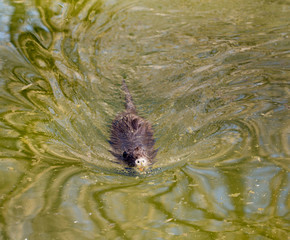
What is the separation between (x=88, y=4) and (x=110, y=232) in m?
6.91

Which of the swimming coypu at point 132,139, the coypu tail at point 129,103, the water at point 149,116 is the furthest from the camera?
the coypu tail at point 129,103

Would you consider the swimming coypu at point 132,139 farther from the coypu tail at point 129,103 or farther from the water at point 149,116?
the water at point 149,116

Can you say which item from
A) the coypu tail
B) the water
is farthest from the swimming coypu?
the water

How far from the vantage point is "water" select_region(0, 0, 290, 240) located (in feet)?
8.99

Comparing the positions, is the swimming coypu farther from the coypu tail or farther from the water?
the water

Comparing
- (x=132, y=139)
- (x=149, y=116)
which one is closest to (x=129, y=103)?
(x=149, y=116)

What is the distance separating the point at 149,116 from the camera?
5219 millimetres

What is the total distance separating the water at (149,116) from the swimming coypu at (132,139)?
5.8 inches

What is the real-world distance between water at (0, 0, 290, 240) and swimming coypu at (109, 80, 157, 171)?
0.48ft

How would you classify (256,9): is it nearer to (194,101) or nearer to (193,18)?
(193,18)

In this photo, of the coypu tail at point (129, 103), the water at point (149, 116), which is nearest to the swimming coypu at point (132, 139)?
the coypu tail at point (129, 103)

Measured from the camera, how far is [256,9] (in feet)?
25.4

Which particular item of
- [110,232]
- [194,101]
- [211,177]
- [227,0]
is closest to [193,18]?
[227,0]

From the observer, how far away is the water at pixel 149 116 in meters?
2.74
